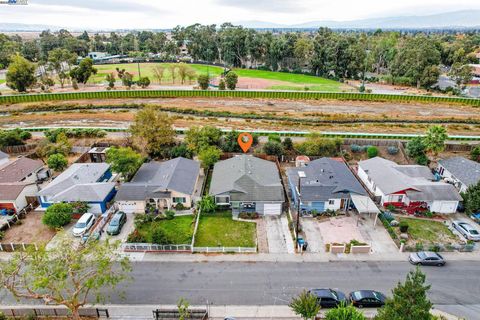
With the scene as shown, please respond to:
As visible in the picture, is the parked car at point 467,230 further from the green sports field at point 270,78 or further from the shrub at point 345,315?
the green sports field at point 270,78

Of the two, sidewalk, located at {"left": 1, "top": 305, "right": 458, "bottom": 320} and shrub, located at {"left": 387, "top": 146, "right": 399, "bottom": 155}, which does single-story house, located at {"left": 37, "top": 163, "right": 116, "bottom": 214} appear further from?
shrub, located at {"left": 387, "top": 146, "right": 399, "bottom": 155}

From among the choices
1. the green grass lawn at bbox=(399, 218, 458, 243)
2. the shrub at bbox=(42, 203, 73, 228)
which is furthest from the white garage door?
the shrub at bbox=(42, 203, 73, 228)

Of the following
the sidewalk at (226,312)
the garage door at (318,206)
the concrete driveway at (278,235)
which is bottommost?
the sidewalk at (226,312)

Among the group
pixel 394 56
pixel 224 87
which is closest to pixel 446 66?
pixel 394 56

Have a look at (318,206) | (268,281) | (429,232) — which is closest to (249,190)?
(318,206)

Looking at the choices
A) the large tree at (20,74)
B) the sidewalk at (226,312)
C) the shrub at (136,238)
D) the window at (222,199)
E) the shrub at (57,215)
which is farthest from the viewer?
the large tree at (20,74)

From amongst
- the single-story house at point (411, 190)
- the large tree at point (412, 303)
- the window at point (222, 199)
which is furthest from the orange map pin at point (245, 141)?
the large tree at point (412, 303)

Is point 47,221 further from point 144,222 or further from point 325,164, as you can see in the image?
point 325,164
